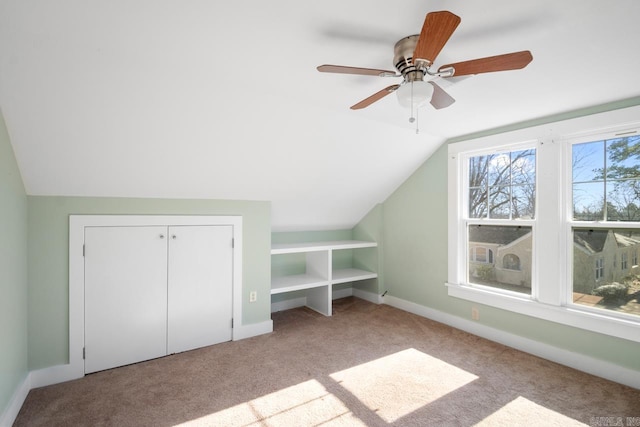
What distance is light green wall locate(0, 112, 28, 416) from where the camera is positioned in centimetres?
174

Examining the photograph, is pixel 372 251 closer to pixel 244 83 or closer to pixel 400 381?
pixel 400 381

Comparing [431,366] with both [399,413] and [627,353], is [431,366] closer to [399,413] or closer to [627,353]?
[399,413]

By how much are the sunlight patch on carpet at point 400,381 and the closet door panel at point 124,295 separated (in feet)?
5.08

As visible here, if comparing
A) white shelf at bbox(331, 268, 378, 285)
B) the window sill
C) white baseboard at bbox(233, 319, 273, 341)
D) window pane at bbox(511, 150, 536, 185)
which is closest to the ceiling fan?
window pane at bbox(511, 150, 536, 185)

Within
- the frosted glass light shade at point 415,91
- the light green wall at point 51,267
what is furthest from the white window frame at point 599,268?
A: the light green wall at point 51,267

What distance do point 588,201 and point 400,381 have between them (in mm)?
2033

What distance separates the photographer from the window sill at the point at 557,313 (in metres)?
2.21

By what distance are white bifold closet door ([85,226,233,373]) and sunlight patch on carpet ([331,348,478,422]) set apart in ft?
4.30

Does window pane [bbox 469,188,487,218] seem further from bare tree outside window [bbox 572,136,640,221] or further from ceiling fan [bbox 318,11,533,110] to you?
ceiling fan [bbox 318,11,533,110]

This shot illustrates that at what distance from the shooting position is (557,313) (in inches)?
99.6

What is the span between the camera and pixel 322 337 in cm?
303

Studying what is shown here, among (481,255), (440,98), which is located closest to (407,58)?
(440,98)

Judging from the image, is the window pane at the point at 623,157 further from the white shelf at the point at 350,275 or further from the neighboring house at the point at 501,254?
the white shelf at the point at 350,275

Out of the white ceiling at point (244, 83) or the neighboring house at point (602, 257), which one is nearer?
the white ceiling at point (244, 83)
